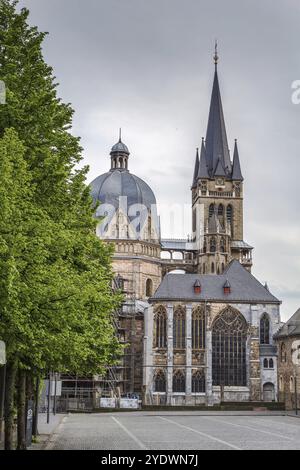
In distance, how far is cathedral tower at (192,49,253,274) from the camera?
334 ft

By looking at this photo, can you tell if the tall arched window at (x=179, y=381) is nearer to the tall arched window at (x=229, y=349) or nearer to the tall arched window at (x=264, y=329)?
the tall arched window at (x=229, y=349)

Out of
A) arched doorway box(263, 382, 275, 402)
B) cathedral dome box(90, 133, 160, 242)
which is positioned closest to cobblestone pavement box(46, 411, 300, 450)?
arched doorway box(263, 382, 275, 402)

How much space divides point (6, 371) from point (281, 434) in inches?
692

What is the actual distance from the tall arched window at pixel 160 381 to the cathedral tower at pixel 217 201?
23.7 m

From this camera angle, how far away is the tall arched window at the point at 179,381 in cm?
7938

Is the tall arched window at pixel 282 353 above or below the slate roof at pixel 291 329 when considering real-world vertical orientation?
below

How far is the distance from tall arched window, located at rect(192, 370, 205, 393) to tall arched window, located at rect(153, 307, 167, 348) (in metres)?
4.68

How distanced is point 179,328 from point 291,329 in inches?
549

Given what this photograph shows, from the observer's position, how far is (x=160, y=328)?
3219 inches

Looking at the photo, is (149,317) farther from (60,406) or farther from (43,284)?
(43,284)

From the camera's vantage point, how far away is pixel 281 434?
35.2 metres

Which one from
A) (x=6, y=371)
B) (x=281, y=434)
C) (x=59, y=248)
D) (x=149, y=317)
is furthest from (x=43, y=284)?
(x=149, y=317)

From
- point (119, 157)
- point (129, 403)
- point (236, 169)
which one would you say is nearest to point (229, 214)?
point (236, 169)

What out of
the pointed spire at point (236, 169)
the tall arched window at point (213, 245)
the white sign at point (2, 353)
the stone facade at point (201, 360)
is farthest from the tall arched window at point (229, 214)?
the white sign at point (2, 353)
